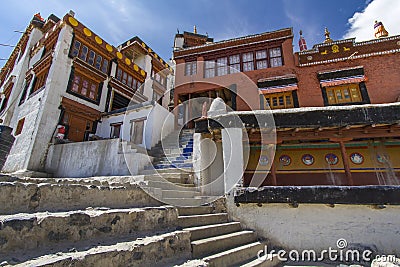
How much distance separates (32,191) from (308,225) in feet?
19.4

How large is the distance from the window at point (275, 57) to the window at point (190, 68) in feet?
17.2

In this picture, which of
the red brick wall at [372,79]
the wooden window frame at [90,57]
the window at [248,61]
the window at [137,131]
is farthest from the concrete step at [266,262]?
the wooden window frame at [90,57]

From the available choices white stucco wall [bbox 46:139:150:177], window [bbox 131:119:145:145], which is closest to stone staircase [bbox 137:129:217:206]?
Result: white stucco wall [bbox 46:139:150:177]

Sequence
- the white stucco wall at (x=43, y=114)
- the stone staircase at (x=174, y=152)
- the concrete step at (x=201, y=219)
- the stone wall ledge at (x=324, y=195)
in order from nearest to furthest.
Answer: the concrete step at (x=201, y=219) < the stone wall ledge at (x=324, y=195) < the stone staircase at (x=174, y=152) < the white stucco wall at (x=43, y=114)

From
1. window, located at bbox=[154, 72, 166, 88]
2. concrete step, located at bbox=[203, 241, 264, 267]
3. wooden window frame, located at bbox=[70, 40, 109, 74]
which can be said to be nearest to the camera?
concrete step, located at bbox=[203, 241, 264, 267]

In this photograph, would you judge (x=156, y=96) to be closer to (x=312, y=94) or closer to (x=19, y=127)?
(x=19, y=127)

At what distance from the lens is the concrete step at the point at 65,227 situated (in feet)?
6.60

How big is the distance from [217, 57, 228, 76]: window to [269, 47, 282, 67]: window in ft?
9.51

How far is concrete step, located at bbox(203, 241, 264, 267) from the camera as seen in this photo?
Result: 10.7 feet

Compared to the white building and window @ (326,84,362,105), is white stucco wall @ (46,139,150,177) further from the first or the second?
window @ (326,84,362,105)

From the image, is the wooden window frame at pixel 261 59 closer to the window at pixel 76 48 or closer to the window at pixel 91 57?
the window at pixel 91 57

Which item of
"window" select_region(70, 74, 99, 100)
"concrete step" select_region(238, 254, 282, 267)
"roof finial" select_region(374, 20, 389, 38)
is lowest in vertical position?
"concrete step" select_region(238, 254, 282, 267)

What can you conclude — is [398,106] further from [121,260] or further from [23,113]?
[23,113]

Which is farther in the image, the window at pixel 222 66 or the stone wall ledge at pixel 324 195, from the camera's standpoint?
the window at pixel 222 66
